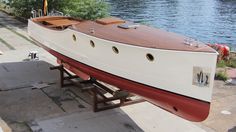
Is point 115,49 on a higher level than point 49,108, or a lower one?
higher

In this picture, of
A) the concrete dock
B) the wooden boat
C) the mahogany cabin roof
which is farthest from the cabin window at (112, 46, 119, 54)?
the concrete dock

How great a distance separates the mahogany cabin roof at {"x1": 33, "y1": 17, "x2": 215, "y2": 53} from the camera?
6535 mm

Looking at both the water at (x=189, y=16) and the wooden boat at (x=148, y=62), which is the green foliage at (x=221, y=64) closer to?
the wooden boat at (x=148, y=62)

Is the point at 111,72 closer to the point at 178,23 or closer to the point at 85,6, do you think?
the point at 85,6

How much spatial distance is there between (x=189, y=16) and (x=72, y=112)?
32.5 m

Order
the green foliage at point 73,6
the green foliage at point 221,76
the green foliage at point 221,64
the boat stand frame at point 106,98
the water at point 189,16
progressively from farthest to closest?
the water at point 189,16, the green foliage at point 73,6, the green foliage at point 221,64, the green foliage at point 221,76, the boat stand frame at point 106,98

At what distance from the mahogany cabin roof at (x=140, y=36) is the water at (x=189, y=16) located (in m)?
19.3

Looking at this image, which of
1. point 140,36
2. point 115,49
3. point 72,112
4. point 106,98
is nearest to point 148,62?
point 140,36

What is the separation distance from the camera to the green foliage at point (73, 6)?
1855cm

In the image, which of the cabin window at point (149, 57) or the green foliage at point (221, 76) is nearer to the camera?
the cabin window at point (149, 57)

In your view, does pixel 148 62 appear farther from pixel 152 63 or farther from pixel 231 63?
pixel 231 63

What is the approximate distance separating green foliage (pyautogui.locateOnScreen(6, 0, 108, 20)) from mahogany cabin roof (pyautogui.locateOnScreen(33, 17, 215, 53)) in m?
9.82

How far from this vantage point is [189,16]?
127 ft

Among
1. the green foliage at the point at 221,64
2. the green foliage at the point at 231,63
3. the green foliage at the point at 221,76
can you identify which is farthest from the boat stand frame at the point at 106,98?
the green foliage at the point at 231,63
